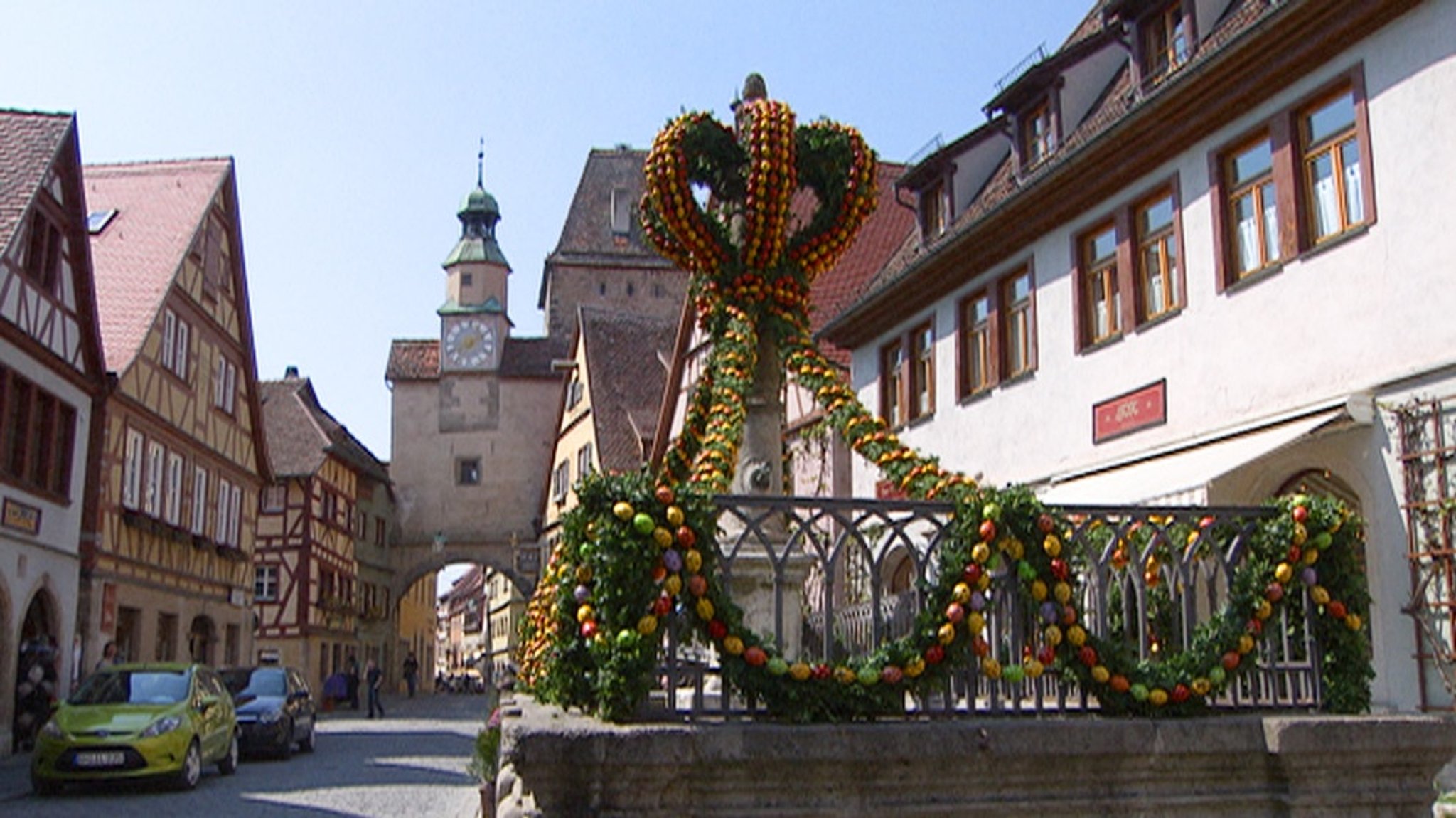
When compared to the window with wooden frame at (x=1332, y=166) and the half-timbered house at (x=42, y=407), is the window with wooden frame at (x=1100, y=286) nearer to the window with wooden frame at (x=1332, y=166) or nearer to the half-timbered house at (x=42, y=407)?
the window with wooden frame at (x=1332, y=166)

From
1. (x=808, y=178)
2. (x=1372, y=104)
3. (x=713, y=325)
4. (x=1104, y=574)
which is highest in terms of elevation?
(x=1372, y=104)

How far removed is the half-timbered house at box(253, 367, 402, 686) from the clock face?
1066 cm

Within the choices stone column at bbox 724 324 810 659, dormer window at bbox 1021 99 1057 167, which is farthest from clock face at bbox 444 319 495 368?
stone column at bbox 724 324 810 659

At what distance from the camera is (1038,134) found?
19359 millimetres

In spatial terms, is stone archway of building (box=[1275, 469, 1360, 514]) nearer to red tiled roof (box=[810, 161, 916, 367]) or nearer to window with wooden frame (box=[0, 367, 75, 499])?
red tiled roof (box=[810, 161, 916, 367])

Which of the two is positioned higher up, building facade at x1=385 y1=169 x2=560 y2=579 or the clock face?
the clock face

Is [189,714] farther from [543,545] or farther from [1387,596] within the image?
[543,545]

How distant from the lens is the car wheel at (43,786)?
1495 cm

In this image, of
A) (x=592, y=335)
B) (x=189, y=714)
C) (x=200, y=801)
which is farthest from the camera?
(x=592, y=335)

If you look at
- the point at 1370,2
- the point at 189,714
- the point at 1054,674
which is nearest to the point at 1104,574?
the point at 1054,674

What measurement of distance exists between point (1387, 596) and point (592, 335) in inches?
1352

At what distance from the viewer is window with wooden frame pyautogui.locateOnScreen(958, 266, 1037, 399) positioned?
18328 mm

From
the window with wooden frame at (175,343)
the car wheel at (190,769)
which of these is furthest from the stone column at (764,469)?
the window with wooden frame at (175,343)

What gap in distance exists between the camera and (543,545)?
53812 mm
